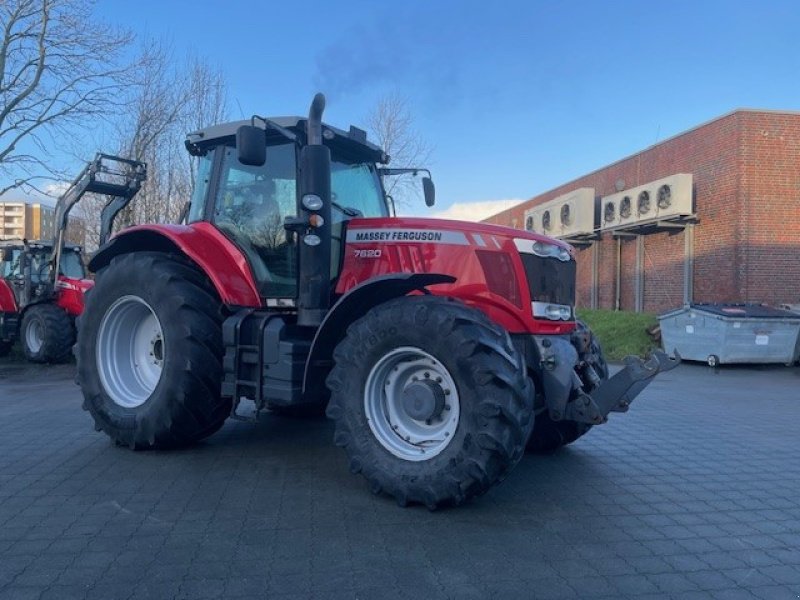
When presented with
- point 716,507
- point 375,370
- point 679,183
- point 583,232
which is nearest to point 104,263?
point 375,370

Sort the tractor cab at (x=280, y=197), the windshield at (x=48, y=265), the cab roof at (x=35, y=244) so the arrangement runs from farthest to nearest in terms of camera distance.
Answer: the cab roof at (x=35, y=244) → the windshield at (x=48, y=265) → the tractor cab at (x=280, y=197)

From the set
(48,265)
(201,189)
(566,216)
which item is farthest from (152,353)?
(566,216)

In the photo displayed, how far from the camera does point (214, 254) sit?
5.51 metres

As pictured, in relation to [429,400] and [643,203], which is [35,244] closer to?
[429,400]

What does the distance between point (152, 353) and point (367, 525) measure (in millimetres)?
2973

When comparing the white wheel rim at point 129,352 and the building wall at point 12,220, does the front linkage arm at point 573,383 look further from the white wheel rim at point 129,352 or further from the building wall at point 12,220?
the building wall at point 12,220

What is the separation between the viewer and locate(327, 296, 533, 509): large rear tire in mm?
3988

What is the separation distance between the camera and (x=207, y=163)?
19.6 feet

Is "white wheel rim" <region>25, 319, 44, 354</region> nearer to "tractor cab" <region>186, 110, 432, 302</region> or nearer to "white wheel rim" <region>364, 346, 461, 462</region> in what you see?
"tractor cab" <region>186, 110, 432, 302</region>

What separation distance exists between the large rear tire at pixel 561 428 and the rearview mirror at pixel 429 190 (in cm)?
186

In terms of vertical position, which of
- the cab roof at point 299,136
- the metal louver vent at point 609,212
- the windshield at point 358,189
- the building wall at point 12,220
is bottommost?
the windshield at point 358,189

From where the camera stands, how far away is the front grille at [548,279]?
4.83 m

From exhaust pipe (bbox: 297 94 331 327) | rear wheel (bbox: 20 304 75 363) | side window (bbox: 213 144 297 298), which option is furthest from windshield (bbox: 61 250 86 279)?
exhaust pipe (bbox: 297 94 331 327)

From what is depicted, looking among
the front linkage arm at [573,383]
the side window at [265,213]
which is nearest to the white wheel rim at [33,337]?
the side window at [265,213]
